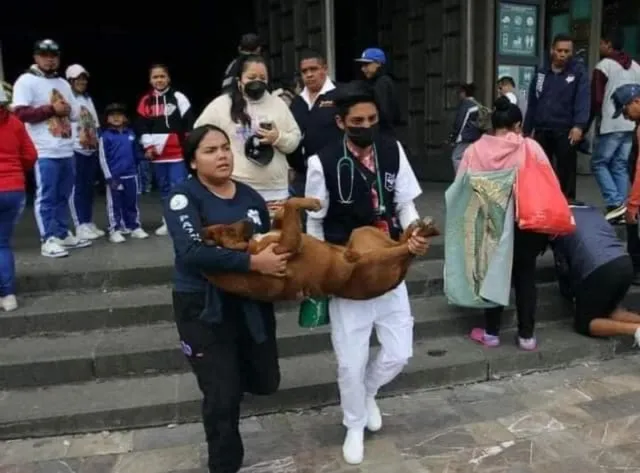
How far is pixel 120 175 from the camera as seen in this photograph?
6094 mm

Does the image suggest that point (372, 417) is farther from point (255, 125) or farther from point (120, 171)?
point (120, 171)

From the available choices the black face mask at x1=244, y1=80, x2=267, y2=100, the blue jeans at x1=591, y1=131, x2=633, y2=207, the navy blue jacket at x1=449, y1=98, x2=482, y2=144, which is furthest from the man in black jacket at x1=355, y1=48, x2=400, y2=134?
the blue jeans at x1=591, y1=131, x2=633, y2=207

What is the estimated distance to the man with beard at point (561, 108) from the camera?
6.11m

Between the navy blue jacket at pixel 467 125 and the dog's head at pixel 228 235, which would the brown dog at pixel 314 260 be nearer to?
the dog's head at pixel 228 235

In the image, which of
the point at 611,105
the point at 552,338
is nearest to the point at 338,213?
the point at 552,338

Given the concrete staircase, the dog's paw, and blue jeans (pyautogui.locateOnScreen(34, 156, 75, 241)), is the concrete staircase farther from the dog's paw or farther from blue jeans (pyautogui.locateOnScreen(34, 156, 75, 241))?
the dog's paw

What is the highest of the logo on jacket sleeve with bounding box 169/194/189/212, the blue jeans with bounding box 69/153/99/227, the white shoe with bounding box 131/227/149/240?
the logo on jacket sleeve with bounding box 169/194/189/212

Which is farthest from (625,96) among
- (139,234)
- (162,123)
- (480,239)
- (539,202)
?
(139,234)

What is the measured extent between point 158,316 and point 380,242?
2105mm

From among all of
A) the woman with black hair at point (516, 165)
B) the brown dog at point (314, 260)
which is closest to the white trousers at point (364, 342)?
the brown dog at point (314, 260)

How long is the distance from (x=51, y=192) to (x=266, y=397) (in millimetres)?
2640

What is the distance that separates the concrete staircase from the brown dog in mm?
1215

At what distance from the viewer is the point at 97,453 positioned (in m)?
3.60

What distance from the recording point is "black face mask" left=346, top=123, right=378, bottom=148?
321 centimetres
